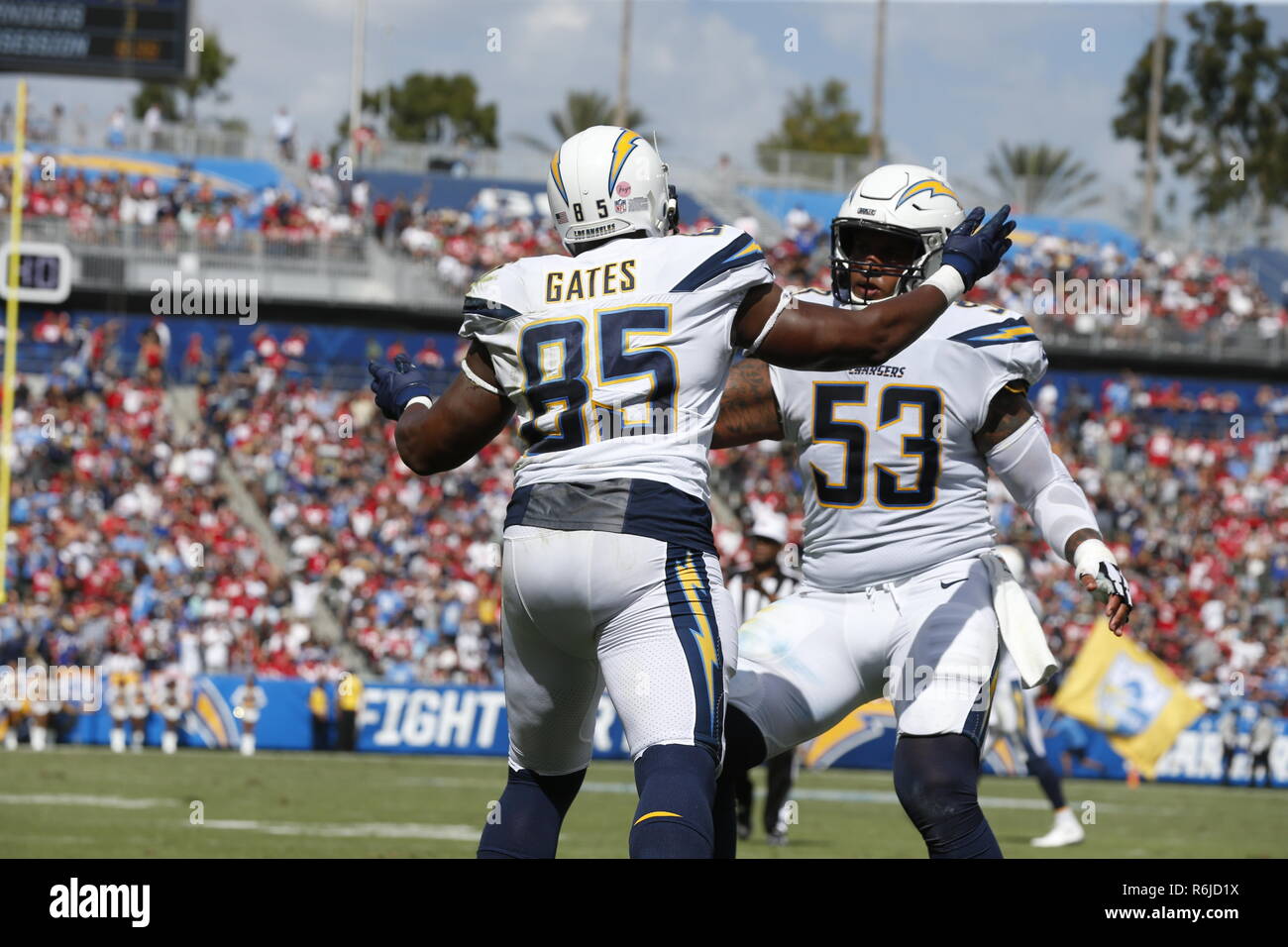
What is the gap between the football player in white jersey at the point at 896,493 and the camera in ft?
16.0

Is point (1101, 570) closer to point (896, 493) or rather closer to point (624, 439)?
point (896, 493)

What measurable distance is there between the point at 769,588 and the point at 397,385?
598 centimetres

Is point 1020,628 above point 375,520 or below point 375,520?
above

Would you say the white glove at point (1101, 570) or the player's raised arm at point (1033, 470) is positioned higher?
the player's raised arm at point (1033, 470)

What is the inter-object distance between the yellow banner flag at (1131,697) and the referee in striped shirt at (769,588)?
7.10 m

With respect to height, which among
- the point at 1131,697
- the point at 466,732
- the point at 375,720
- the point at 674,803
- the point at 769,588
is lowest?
the point at 466,732

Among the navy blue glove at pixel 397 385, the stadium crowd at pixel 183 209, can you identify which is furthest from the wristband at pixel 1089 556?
the stadium crowd at pixel 183 209

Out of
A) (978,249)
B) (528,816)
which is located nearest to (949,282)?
(978,249)

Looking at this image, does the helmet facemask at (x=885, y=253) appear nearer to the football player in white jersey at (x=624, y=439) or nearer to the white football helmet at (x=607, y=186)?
the football player in white jersey at (x=624, y=439)

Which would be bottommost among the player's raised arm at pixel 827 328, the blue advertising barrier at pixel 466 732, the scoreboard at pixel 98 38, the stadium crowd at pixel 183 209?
the blue advertising barrier at pixel 466 732

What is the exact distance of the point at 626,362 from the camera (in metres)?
3.93

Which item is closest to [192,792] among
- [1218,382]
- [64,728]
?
[64,728]

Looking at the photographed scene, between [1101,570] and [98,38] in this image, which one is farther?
[98,38]
